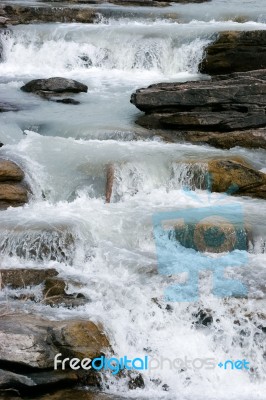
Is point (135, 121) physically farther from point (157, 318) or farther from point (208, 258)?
point (157, 318)

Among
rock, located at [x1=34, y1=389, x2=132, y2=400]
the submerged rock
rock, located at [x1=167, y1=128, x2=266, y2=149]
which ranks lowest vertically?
rock, located at [x1=34, y1=389, x2=132, y2=400]

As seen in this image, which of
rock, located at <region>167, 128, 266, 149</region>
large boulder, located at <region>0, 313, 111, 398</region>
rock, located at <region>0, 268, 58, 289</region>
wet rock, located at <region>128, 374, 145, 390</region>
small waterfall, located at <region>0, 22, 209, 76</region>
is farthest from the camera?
small waterfall, located at <region>0, 22, 209, 76</region>

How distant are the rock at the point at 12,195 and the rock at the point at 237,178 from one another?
2870mm

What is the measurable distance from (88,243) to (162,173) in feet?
8.50

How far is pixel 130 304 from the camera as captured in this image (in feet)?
22.8

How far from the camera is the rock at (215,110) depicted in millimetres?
11742

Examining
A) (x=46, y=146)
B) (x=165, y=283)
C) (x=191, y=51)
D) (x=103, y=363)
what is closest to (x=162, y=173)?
(x=46, y=146)

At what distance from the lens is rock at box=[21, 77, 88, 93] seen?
14.9m

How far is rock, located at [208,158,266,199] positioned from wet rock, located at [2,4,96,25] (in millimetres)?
11516

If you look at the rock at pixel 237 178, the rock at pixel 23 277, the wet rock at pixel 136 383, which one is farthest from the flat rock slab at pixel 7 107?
the wet rock at pixel 136 383

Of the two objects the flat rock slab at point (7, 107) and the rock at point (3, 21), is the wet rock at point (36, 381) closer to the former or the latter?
the flat rock slab at point (7, 107)

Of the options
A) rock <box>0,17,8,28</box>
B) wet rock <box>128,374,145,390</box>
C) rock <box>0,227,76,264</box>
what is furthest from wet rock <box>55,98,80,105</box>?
wet rock <box>128,374,145,390</box>

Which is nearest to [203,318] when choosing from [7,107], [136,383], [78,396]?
[136,383]

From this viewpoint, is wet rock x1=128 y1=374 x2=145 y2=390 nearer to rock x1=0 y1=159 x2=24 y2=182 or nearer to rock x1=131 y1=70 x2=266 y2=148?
rock x1=0 y1=159 x2=24 y2=182
